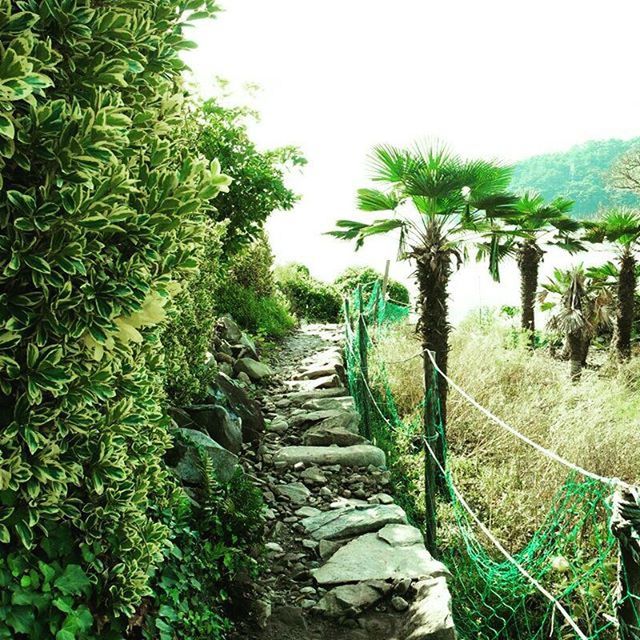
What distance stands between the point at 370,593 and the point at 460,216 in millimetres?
4415

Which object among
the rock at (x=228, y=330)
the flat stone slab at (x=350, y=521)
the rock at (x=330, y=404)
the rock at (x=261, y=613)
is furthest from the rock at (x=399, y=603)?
the rock at (x=228, y=330)

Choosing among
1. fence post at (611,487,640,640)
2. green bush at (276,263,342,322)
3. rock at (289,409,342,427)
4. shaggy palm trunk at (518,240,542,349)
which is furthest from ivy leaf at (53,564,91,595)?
shaggy palm trunk at (518,240,542,349)

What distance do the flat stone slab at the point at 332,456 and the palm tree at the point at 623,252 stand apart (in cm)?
1016

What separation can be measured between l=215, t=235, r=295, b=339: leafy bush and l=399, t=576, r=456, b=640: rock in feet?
21.8

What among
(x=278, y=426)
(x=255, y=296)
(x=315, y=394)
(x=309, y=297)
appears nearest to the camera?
(x=278, y=426)

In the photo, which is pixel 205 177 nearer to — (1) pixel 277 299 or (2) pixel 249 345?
(2) pixel 249 345

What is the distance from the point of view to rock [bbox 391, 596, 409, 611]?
345 cm

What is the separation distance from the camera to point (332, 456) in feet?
18.3

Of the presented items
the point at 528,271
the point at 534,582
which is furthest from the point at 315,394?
the point at 528,271

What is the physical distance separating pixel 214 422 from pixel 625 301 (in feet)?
40.6

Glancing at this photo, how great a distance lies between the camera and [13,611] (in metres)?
1.78

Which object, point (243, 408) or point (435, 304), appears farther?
point (435, 304)

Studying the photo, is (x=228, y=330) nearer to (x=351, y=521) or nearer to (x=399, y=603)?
(x=351, y=521)

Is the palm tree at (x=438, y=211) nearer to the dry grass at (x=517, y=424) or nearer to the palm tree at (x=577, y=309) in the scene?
the dry grass at (x=517, y=424)
